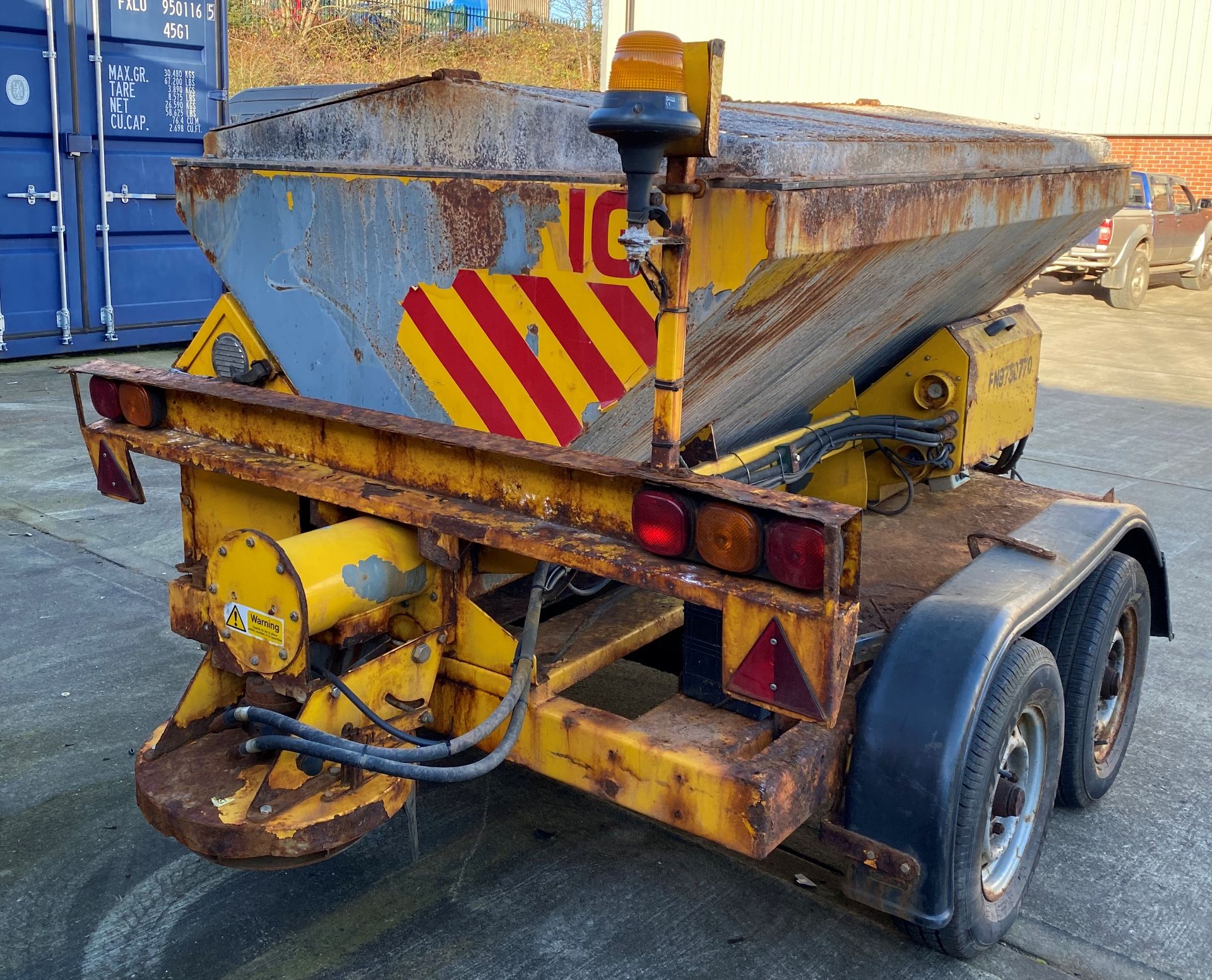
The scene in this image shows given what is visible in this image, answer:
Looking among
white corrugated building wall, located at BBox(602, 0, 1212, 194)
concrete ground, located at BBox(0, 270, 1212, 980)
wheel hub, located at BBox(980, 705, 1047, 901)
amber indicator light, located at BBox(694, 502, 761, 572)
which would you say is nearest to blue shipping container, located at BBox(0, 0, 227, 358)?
concrete ground, located at BBox(0, 270, 1212, 980)

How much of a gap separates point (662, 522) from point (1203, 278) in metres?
17.8

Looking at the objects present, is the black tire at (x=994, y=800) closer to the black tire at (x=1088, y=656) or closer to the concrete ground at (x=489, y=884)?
the concrete ground at (x=489, y=884)

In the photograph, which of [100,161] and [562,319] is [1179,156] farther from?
[562,319]

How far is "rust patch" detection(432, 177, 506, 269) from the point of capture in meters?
2.62

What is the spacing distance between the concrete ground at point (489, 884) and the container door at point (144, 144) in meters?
5.32

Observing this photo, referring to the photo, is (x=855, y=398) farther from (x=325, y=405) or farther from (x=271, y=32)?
(x=271, y=32)

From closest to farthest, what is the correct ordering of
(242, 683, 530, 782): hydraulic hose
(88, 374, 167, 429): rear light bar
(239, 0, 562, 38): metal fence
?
(242, 683, 530, 782): hydraulic hose, (88, 374, 167, 429): rear light bar, (239, 0, 562, 38): metal fence

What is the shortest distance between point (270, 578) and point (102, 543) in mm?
3319

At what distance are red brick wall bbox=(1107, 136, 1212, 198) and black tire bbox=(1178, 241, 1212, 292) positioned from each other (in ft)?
5.98

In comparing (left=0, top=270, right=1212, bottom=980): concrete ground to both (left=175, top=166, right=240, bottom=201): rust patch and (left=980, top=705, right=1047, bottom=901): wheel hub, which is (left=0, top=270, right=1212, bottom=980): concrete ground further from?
(left=175, top=166, right=240, bottom=201): rust patch

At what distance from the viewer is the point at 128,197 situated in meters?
8.99

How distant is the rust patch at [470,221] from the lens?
8.61 ft

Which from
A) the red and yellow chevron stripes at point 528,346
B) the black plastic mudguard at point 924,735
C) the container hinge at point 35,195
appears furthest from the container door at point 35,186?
the black plastic mudguard at point 924,735

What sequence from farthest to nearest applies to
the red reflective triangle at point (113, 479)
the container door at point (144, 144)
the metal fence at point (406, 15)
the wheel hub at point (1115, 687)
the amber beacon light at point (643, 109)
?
1. the metal fence at point (406, 15)
2. the container door at point (144, 144)
3. the wheel hub at point (1115, 687)
4. the red reflective triangle at point (113, 479)
5. the amber beacon light at point (643, 109)
